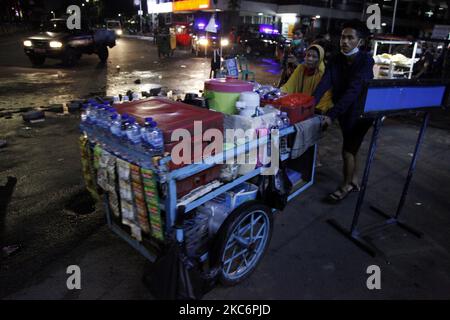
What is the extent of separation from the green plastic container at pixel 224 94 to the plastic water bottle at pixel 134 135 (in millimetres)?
990

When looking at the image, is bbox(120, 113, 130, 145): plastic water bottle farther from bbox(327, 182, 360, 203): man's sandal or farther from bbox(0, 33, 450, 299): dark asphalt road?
bbox(327, 182, 360, 203): man's sandal

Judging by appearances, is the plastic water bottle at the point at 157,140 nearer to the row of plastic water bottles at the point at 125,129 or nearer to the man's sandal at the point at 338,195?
the row of plastic water bottles at the point at 125,129

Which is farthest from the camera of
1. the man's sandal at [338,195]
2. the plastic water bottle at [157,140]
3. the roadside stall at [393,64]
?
the roadside stall at [393,64]

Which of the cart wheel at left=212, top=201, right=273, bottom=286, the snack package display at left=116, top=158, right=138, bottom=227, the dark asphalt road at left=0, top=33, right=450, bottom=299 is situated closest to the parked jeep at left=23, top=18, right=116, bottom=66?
the dark asphalt road at left=0, top=33, right=450, bottom=299

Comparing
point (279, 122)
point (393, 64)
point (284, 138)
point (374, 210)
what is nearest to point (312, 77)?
point (284, 138)

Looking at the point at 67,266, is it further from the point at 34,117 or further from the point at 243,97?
the point at 34,117

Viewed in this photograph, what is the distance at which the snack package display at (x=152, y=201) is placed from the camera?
204cm

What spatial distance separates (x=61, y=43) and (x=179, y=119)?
13422mm

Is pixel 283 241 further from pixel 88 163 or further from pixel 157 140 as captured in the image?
pixel 88 163

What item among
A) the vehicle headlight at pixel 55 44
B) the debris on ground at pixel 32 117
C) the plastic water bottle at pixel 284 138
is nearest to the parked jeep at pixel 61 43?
the vehicle headlight at pixel 55 44

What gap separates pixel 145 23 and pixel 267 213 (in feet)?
157

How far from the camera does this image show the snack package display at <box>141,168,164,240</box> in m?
2.04

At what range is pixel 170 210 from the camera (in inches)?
81.2
